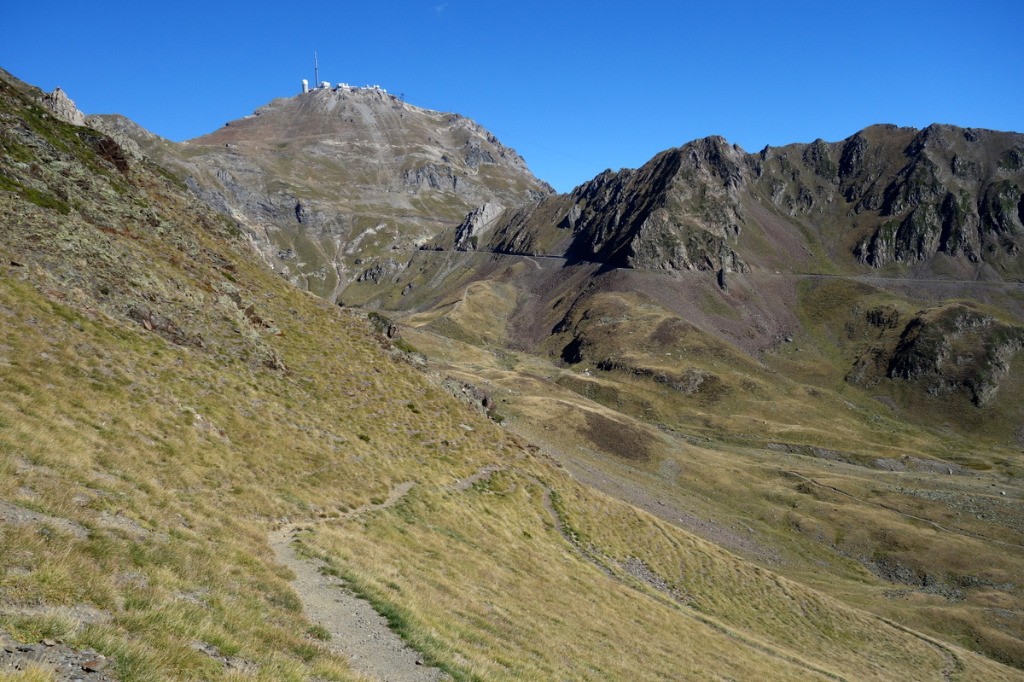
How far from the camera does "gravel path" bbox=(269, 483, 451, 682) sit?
1302 centimetres

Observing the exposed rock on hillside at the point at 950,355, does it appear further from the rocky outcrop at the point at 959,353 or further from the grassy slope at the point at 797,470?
the grassy slope at the point at 797,470

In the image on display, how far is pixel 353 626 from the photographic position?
48.5ft

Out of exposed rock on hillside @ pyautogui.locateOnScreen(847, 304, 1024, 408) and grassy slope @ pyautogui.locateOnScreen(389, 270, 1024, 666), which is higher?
exposed rock on hillside @ pyautogui.locateOnScreen(847, 304, 1024, 408)

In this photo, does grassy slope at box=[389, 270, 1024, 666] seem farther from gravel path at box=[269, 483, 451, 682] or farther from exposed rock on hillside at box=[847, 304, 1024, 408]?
gravel path at box=[269, 483, 451, 682]

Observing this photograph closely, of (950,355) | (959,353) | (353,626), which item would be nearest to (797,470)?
(353,626)

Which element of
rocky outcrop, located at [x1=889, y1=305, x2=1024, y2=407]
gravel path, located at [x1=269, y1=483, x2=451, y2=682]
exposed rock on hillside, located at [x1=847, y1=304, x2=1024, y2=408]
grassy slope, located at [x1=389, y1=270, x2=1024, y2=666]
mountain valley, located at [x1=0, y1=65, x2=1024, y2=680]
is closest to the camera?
mountain valley, located at [x1=0, y1=65, x2=1024, y2=680]

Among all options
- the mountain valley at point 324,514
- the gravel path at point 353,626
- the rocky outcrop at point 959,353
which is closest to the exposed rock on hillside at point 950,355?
the rocky outcrop at point 959,353

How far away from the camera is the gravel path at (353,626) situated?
42.7ft

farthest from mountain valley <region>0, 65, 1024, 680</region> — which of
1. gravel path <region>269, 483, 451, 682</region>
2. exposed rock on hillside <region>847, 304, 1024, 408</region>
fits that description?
exposed rock on hillside <region>847, 304, 1024, 408</region>

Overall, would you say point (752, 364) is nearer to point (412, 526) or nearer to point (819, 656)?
point (819, 656)

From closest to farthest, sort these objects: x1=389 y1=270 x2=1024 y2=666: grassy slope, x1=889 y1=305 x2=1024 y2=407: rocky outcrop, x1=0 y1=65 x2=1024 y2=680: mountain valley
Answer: x1=0 y1=65 x2=1024 y2=680: mountain valley
x1=389 y1=270 x2=1024 y2=666: grassy slope
x1=889 y1=305 x2=1024 y2=407: rocky outcrop

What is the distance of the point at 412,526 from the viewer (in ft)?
92.7

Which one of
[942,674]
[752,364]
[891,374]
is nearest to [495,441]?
[942,674]

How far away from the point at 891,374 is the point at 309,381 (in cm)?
20321
